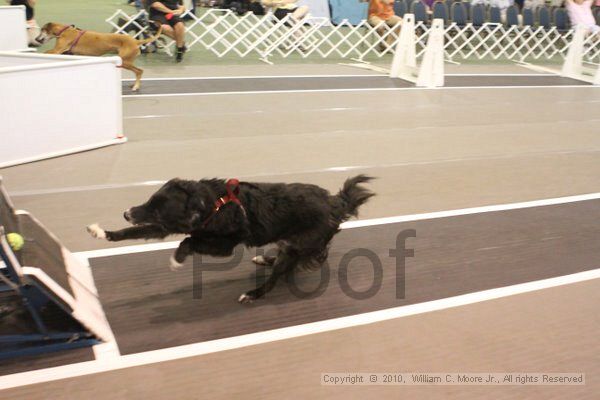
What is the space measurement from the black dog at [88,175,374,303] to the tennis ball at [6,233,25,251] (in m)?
0.32

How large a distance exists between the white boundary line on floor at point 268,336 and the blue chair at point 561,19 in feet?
43.6

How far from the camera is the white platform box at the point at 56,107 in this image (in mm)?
5214

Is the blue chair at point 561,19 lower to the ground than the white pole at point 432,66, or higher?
higher

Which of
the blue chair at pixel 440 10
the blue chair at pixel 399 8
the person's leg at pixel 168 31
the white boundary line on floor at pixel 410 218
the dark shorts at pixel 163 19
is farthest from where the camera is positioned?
the blue chair at pixel 440 10

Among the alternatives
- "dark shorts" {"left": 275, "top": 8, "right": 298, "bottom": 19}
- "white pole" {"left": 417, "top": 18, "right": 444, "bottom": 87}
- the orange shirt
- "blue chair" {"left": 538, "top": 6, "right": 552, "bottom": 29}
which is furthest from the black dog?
"blue chair" {"left": 538, "top": 6, "right": 552, "bottom": 29}

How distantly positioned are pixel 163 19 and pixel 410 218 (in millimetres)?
7698

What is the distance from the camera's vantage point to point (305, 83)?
32.9ft

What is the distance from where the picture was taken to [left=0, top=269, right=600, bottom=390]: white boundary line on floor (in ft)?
8.34

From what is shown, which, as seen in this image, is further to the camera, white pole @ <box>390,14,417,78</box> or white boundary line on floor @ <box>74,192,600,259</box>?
white pole @ <box>390,14,417,78</box>

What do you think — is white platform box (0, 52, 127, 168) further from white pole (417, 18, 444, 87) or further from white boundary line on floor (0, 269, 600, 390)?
white pole (417, 18, 444, 87)

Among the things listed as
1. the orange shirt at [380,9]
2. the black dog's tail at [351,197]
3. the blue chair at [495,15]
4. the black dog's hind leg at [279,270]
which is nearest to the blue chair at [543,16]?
the blue chair at [495,15]

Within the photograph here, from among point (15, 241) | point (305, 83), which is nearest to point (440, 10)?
point (305, 83)

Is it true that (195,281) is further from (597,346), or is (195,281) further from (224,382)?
(597,346)

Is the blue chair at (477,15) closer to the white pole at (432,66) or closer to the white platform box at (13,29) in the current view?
the white pole at (432,66)
